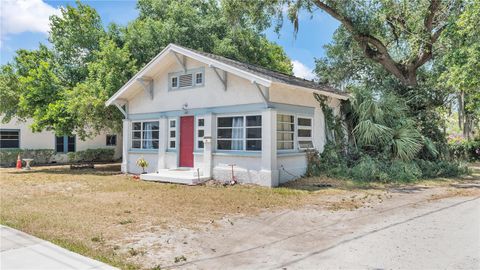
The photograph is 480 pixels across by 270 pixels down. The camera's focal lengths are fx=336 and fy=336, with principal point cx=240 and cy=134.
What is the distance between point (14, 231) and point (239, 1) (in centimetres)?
1476

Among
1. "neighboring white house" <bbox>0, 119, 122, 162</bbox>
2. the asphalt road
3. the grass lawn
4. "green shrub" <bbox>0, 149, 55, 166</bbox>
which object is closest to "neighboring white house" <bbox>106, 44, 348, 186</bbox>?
the grass lawn

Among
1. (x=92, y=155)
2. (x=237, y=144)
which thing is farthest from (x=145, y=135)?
(x=92, y=155)

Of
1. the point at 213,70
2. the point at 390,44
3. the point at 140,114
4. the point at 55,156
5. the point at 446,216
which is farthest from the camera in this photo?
the point at 55,156

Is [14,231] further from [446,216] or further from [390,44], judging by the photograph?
[390,44]

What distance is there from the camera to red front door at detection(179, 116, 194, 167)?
14.0 meters

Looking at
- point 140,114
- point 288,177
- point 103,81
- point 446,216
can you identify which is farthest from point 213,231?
point 103,81

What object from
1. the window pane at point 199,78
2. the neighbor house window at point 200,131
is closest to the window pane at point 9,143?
the neighbor house window at point 200,131

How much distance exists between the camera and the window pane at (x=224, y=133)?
502 inches

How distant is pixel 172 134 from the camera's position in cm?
1480

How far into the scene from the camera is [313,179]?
489 inches

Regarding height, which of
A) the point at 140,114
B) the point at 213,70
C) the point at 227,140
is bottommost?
the point at 227,140

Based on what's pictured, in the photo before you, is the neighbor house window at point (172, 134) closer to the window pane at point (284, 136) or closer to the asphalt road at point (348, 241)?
the window pane at point (284, 136)

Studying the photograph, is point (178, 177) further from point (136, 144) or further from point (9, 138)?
point (9, 138)

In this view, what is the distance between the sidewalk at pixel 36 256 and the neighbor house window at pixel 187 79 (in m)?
9.25
